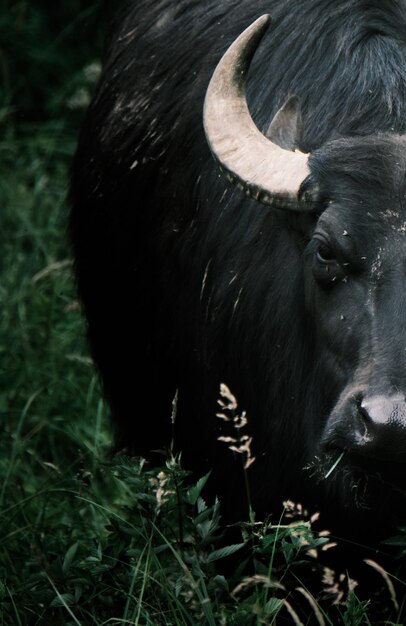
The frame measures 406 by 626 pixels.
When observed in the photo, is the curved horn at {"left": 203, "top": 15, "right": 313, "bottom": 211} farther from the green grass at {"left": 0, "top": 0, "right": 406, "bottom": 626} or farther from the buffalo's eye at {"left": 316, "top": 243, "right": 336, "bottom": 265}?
the green grass at {"left": 0, "top": 0, "right": 406, "bottom": 626}

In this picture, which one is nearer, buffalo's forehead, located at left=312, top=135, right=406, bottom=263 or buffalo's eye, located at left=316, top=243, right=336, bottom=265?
buffalo's forehead, located at left=312, top=135, right=406, bottom=263

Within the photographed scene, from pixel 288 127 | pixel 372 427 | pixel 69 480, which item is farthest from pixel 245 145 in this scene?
pixel 69 480

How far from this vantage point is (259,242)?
4.64 metres

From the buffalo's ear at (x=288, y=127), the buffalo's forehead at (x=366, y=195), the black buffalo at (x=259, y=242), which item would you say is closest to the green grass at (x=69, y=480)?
the black buffalo at (x=259, y=242)

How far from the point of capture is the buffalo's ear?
14.1 feet

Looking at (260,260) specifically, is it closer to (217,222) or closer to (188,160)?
(217,222)

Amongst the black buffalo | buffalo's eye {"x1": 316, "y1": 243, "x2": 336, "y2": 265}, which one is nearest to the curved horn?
the black buffalo

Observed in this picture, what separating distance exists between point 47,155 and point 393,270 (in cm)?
466

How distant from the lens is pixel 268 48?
4949mm

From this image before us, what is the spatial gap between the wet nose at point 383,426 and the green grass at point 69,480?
33cm

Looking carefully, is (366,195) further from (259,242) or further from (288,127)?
(259,242)

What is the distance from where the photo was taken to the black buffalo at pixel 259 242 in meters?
3.98

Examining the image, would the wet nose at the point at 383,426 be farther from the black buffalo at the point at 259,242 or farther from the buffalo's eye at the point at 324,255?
the buffalo's eye at the point at 324,255

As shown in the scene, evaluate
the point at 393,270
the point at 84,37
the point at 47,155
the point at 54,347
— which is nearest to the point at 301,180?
the point at 393,270
